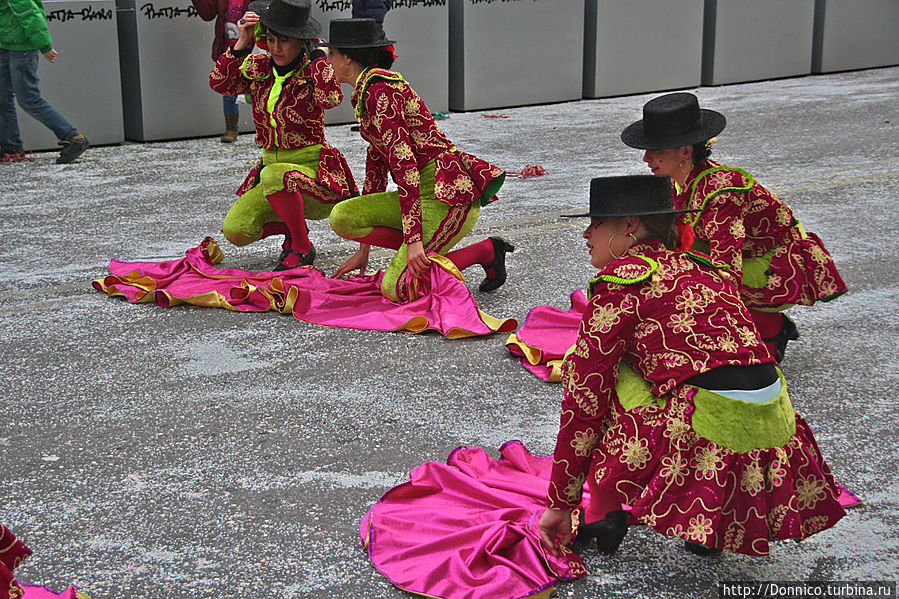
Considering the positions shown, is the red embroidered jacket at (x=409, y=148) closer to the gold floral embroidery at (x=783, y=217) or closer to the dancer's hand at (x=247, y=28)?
the dancer's hand at (x=247, y=28)

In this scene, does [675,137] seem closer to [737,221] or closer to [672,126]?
[672,126]

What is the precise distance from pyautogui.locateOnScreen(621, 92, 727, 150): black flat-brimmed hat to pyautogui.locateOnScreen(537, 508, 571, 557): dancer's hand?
1.36 metres

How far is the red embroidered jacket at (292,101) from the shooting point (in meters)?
5.24

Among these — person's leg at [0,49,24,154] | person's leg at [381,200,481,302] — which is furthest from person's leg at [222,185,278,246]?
person's leg at [0,49,24,154]

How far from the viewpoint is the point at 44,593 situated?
102 inches

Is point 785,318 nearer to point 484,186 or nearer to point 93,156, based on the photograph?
point 484,186

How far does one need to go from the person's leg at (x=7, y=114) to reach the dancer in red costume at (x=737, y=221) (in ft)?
22.9

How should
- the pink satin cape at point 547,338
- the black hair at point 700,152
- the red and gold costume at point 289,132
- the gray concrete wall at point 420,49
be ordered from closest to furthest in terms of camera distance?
the black hair at point 700,152
the pink satin cape at point 547,338
the red and gold costume at point 289,132
the gray concrete wall at point 420,49

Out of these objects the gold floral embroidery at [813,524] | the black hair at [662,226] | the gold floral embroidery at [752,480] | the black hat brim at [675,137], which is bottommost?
the gold floral embroidery at [813,524]

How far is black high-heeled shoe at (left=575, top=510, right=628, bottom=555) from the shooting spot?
2.75 m

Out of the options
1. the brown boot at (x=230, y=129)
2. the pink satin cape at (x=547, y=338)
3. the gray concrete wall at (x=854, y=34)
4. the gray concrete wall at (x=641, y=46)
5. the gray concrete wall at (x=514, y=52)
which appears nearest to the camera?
the pink satin cape at (x=547, y=338)

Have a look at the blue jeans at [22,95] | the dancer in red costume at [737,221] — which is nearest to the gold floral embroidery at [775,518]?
the dancer in red costume at [737,221]

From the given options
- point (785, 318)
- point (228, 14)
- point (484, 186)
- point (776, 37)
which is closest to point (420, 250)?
point (484, 186)

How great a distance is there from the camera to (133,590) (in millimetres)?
2672
